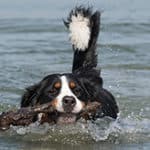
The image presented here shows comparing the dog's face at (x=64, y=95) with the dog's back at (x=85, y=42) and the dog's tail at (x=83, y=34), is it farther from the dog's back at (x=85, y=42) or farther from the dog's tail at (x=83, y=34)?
the dog's tail at (x=83, y=34)

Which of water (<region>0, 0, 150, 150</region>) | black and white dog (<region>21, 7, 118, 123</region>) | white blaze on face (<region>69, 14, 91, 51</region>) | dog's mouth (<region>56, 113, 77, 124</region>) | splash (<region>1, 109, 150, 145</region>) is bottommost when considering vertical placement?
water (<region>0, 0, 150, 150</region>)

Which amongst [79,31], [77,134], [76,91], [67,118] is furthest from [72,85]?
[79,31]

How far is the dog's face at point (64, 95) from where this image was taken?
7730mm

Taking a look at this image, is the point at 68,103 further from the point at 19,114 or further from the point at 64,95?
the point at 19,114

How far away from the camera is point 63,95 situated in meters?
7.85

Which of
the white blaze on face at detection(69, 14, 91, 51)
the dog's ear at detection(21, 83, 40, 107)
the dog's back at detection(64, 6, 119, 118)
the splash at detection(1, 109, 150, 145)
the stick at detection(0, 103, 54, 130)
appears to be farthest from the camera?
the white blaze on face at detection(69, 14, 91, 51)

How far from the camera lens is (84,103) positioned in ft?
26.2

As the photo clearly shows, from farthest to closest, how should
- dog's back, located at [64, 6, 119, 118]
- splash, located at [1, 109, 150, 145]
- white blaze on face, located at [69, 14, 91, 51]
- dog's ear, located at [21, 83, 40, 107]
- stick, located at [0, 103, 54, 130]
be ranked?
white blaze on face, located at [69, 14, 91, 51], dog's back, located at [64, 6, 119, 118], dog's ear, located at [21, 83, 40, 107], splash, located at [1, 109, 150, 145], stick, located at [0, 103, 54, 130]

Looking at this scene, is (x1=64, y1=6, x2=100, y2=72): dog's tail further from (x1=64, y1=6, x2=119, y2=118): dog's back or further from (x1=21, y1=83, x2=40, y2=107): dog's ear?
(x1=21, y1=83, x2=40, y2=107): dog's ear

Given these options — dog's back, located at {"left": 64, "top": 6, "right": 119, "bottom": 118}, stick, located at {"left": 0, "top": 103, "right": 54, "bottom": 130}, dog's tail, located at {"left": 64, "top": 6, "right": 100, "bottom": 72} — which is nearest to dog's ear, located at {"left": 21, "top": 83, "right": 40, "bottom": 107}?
stick, located at {"left": 0, "top": 103, "right": 54, "bottom": 130}

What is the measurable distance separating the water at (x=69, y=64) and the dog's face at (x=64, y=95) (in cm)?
27

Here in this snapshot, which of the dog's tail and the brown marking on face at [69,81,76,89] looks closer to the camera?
the brown marking on face at [69,81,76,89]

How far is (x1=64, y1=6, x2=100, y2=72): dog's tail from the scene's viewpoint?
9.56m

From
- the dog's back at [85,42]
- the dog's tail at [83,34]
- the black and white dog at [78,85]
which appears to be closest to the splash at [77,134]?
the black and white dog at [78,85]
